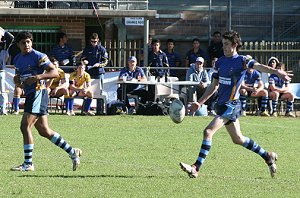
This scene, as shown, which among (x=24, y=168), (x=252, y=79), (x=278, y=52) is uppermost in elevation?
(x=278, y=52)

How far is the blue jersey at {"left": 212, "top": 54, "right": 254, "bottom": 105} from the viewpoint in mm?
11984

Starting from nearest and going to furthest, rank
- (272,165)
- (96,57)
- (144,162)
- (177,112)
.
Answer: (272,165)
(177,112)
(144,162)
(96,57)

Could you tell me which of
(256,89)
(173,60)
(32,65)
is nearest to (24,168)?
(32,65)

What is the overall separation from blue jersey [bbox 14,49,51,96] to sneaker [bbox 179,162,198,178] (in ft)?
7.68

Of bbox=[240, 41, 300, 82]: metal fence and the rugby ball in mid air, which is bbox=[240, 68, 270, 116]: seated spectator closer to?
bbox=[240, 41, 300, 82]: metal fence

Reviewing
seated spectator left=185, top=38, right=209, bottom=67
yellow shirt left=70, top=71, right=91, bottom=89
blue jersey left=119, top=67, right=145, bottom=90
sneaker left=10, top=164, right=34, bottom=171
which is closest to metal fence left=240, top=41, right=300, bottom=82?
seated spectator left=185, top=38, right=209, bottom=67

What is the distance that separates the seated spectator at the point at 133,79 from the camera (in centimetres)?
2416

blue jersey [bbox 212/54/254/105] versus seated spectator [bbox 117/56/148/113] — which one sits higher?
blue jersey [bbox 212/54/254/105]

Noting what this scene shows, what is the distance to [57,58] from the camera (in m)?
25.8

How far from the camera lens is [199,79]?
25109 millimetres

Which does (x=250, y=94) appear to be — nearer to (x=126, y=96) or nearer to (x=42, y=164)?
(x=126, y=96)

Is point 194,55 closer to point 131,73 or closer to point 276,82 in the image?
point 276,82

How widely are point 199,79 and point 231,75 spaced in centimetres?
1312

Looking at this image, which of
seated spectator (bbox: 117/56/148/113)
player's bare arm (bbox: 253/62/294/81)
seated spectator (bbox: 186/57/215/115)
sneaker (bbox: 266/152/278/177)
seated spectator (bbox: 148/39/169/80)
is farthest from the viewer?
seated spectator (bbox: 148/39/169/80)
